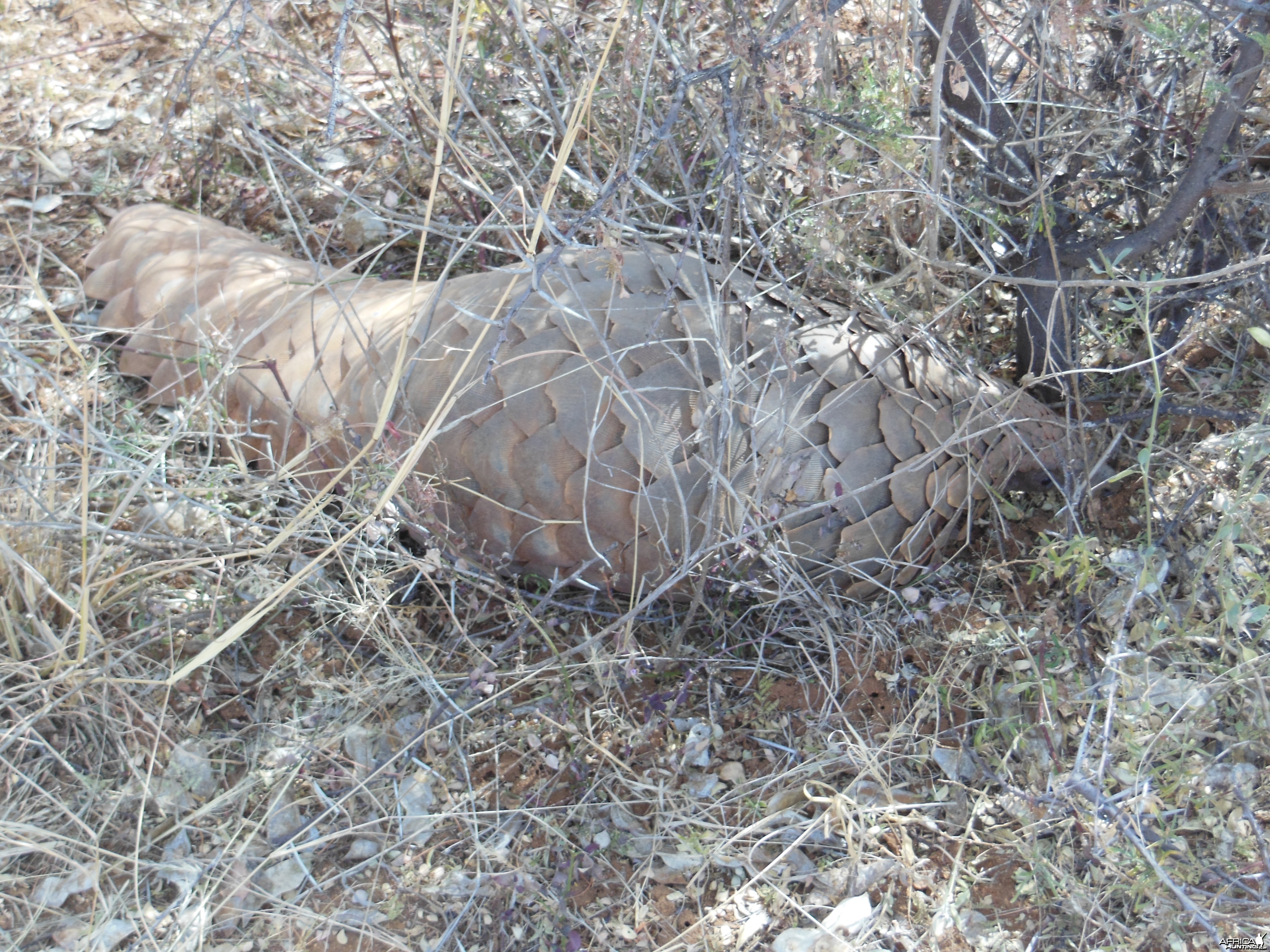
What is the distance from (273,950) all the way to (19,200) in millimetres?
1894

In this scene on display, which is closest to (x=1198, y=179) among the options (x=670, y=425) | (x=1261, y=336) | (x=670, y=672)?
(x=1261, y=336)

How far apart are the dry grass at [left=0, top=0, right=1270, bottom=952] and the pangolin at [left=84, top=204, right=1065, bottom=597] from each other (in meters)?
0.08

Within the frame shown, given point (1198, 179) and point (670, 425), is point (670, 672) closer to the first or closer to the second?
point (670, 425)

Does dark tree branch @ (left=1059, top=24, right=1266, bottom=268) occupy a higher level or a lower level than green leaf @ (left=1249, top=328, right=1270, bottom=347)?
higher

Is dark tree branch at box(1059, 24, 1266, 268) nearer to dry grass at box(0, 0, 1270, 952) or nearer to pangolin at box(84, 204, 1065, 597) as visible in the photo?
dry grass at box(0, 0, 1270, 952)

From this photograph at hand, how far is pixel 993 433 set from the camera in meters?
1.68

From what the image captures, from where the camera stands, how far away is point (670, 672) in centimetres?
168

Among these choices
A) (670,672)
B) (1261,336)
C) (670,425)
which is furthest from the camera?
(670,672)

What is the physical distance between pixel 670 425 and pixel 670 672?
17.2 inches

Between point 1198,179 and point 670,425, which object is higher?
point 1198,179

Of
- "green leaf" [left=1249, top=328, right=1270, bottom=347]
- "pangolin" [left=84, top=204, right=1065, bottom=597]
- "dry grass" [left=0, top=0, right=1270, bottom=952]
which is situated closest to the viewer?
"green leaf" [left=1249, top=328, right=1270, bottom=347]

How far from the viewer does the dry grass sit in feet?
4.70

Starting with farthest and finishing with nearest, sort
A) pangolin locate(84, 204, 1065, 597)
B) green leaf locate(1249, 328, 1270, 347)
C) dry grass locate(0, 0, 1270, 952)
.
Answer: pangolin locate(84, 204, 1065, 597), dry grass locate(0, 0, 1270, 952), green leaf locate(1249, 328, 1270, 347)

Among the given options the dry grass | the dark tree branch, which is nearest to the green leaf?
the dry grass
